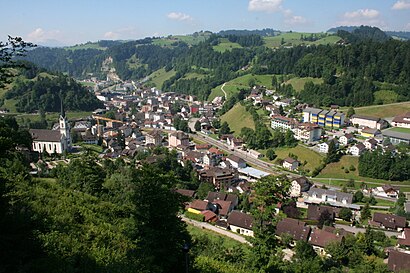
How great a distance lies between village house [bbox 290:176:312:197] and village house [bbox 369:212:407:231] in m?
7.08

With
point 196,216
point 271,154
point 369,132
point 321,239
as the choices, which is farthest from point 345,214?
point 369,132

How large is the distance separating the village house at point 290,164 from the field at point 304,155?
1.16 m

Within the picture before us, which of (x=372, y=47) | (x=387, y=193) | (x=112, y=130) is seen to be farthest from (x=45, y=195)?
(x=372, y=47)

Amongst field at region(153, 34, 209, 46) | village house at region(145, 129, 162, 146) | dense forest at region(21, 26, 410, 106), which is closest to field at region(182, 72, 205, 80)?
dense forest at region(21, 26, 410, 106)

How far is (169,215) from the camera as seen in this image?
29.3ft

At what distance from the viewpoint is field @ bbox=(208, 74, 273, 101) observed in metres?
70.6

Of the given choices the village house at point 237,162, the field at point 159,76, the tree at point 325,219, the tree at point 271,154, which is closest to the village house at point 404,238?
the tree at point 325,219

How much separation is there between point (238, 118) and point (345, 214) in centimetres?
3015

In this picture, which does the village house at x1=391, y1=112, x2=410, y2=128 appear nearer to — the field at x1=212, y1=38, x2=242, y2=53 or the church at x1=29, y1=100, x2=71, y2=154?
the church at x1=29, y1=100, x2=71, y2=154

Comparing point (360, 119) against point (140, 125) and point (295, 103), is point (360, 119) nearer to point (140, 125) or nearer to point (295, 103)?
point (295, 103)

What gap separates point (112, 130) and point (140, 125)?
802 centimetres

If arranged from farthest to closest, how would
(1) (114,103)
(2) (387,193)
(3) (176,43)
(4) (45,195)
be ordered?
1. (3) (176,43)
2. (1) (114,103)
3. (2) (387,193)
4. (4) (45,195)

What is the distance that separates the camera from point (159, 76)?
364 ft

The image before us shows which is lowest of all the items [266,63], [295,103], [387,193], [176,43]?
[387,193]
